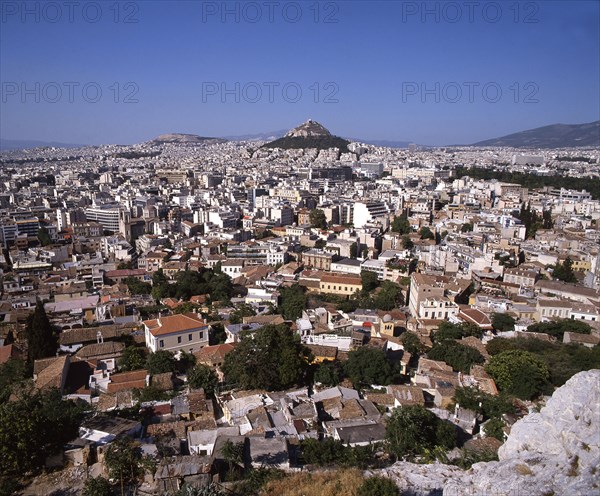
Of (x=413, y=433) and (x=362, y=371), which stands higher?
(x=413, y=433)

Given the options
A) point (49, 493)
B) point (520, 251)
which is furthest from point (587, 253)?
point (49, 493)

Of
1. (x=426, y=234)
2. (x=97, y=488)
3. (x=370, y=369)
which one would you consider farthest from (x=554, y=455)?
(x=426, y=234)

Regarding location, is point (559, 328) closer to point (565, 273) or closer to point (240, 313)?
point (565, 273)

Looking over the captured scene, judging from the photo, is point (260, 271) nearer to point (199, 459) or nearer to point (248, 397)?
point (248, 397)

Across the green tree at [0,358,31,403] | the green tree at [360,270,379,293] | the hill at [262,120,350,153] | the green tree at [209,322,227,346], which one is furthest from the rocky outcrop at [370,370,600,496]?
the hill at [262,120,350,153]

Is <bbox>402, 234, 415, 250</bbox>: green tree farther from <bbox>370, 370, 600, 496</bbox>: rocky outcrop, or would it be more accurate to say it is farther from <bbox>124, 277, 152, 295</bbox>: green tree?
<bbox>370, 370, 600, 496</bbox>: rocky outcrop

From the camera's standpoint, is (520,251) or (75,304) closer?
(75,304)
